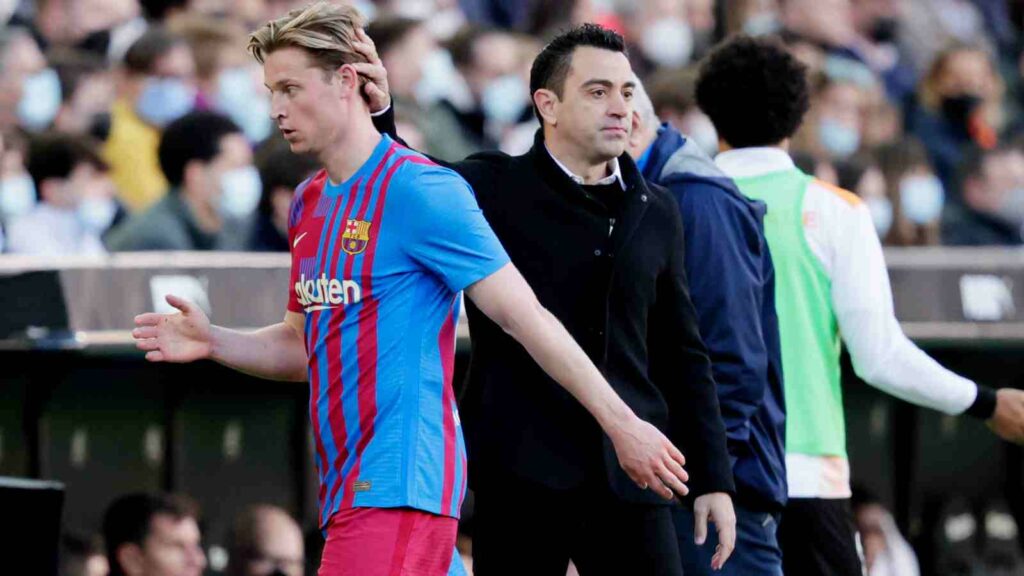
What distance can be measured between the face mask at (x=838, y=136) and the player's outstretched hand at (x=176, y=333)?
26.3ft

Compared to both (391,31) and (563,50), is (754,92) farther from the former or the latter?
(391,31)

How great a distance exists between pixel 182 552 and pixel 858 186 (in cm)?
452

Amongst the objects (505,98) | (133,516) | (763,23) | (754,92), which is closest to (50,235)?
(133,516)

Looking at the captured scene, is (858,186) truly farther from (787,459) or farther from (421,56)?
(787,459)

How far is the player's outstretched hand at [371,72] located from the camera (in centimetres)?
495

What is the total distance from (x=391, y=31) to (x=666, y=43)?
9.47ft

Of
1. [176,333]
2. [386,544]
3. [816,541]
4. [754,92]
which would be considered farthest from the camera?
[754,92]

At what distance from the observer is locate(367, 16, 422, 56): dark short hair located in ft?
35.2

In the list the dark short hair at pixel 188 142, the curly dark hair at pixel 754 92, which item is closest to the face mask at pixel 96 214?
the dark short hair at pixel 188 142

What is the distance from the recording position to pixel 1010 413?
654cm

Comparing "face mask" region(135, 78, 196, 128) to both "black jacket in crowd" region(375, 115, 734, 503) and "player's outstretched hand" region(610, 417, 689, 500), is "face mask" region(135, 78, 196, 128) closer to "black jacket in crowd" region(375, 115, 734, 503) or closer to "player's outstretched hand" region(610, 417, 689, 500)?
"black jacket in crowd" region(375, 115, 734, 503)

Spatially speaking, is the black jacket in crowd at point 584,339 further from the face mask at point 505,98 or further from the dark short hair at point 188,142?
the face mask at point 505,98

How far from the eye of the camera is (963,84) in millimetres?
13641

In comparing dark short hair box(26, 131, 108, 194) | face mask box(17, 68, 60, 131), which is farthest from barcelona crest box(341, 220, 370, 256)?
face mask box(17, 68, 60, 131)
